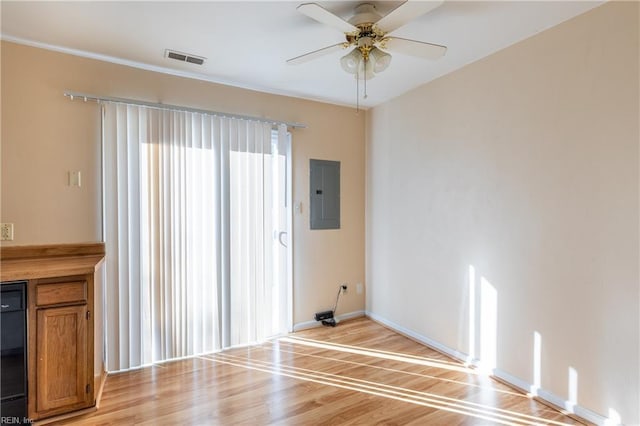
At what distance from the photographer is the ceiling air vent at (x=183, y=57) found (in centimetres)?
260

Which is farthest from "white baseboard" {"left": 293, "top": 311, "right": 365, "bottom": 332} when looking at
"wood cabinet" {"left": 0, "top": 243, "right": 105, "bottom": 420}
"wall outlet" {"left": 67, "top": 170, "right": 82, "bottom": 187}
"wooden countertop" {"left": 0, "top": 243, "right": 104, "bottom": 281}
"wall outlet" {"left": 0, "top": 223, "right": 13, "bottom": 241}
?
"wall outlet" {"left": 0, "top": 223, "right": 13, "bottom": 241}

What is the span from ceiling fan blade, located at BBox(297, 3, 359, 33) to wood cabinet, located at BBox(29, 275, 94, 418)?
205 cm

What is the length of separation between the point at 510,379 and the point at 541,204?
133cm

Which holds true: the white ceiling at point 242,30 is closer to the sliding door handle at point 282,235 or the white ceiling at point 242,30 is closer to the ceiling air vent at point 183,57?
the ceiling air vent at point 183,57

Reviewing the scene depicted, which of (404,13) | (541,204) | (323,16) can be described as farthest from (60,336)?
(541,204)

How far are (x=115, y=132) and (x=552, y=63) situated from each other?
3.23 meters

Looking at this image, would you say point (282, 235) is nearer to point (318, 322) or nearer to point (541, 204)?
point (318, 322)

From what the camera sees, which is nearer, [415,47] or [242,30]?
[415,47]

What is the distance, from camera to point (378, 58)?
213cm

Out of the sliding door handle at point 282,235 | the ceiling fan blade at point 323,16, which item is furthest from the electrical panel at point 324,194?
the ceiling fan blade at point 323,16

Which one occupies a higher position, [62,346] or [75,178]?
[75,178]

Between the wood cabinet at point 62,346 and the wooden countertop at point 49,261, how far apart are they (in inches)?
2.2

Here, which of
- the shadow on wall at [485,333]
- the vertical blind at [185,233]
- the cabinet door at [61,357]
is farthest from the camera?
the vertical blind at [185,233]

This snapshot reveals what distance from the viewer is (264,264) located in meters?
3.34
